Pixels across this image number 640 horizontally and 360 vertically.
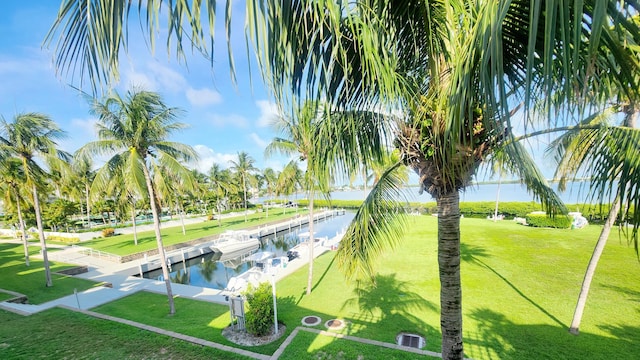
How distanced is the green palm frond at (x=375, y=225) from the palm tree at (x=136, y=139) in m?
6.60

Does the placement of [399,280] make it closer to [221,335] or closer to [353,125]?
[221,335]

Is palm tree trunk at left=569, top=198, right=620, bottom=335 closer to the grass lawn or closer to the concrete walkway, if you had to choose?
the grass lawn

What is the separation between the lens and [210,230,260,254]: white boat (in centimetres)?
1840

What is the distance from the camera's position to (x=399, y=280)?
9.63m

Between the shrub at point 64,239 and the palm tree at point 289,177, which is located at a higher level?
the palm tree at point 289,177

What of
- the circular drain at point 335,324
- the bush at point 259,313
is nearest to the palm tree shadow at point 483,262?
the circular drain at point 335,324

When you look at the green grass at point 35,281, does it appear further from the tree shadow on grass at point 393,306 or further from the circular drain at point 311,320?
the tree shadow on grass at point 393,306

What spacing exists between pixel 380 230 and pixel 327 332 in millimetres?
3854

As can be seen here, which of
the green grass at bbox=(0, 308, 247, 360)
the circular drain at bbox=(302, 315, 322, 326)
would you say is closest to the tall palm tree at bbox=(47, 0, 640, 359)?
the circular drain at bbox=(302, 315, 322, 326)

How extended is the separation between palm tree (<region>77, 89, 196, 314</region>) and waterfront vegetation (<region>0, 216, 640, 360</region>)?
2230mm

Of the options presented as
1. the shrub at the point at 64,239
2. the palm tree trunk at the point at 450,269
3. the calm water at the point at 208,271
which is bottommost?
the calm water at the point at 208,271

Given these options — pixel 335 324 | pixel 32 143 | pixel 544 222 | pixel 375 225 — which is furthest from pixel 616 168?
pixel 544 222

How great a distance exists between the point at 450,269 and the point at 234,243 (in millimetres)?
18401

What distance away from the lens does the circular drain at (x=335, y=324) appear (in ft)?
21.4
